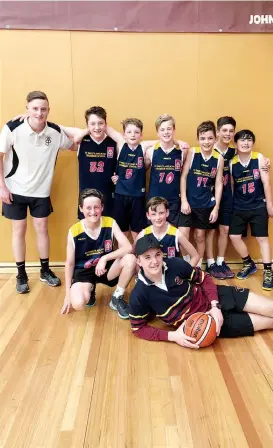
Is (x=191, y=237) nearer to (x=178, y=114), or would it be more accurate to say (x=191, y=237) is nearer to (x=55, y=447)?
(x=178, y=114)

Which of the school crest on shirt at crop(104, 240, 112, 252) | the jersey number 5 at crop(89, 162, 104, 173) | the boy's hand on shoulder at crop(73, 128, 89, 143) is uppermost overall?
the boy's hand on shoulder at crop(73, 128, 89, 143)

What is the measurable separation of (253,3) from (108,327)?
2.83 meters

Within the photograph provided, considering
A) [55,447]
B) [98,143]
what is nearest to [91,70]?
[98,143]

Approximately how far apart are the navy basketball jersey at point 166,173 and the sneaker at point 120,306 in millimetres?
935

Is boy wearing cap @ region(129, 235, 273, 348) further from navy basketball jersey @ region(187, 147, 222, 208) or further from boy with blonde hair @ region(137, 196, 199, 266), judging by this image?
navy basketball jersey @ region(187, 147, 222, 208)

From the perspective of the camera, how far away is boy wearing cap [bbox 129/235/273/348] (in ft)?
7.47

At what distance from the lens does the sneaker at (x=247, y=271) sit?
3.43m

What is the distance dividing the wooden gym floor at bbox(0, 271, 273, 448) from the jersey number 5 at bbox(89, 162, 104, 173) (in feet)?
4.04

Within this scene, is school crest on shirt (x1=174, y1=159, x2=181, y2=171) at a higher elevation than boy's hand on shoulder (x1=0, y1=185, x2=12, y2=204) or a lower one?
higher

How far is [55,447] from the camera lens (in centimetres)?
161

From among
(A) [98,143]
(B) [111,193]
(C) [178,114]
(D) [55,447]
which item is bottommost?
(D) [55,447]

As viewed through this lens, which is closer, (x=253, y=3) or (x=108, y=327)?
(x=108, y=327)

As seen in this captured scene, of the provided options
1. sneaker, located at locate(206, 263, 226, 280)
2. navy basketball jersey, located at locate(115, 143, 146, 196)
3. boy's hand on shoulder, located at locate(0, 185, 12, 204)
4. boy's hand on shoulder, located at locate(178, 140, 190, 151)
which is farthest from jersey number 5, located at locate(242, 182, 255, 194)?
boy's hand on shoulder, located at locate(0, 185, 12, 204)

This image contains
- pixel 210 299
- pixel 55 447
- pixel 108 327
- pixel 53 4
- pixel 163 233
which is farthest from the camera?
pixel 53 4
